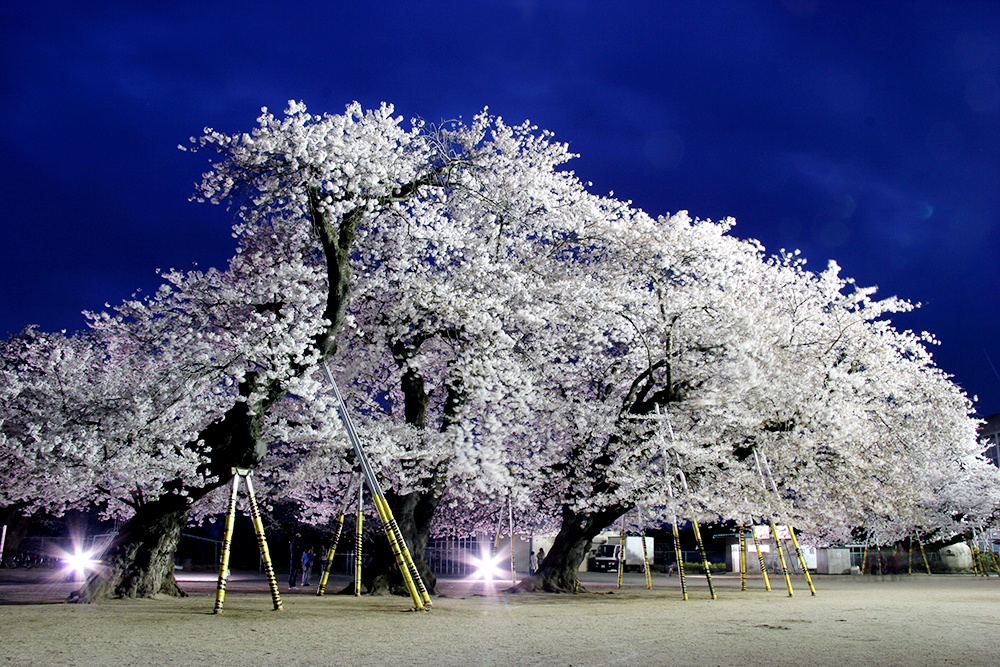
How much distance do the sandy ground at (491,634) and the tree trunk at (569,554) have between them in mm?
4367

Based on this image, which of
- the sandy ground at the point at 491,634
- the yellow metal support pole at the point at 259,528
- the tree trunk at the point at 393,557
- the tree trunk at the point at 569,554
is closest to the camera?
the sandy ground at the point at 491,634

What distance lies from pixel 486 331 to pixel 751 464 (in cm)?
982

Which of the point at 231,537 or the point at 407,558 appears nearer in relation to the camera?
the point at 231,537

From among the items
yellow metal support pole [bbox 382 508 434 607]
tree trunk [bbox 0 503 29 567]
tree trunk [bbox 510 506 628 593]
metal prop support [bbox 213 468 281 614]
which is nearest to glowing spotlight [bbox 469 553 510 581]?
tree trunk [bbox 510 506 628 593]

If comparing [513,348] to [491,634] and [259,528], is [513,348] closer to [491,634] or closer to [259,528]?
[259,528]

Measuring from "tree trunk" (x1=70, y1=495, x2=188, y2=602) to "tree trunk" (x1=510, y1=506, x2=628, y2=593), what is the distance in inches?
418

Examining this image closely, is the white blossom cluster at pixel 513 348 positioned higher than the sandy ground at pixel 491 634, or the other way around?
the white blossom cluster at pixel 513 348

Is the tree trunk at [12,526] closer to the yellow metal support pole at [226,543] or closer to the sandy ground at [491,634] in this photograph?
the sandy ground at [491,634]

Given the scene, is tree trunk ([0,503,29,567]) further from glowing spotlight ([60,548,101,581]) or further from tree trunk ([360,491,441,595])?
tree trunk ([360,491,441,595])

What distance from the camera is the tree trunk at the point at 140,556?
1611cm

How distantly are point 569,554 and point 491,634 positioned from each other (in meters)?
11.8

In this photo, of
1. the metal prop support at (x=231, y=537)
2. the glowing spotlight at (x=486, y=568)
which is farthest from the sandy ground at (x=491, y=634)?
the glowing spotlight at (x=486, y=568)

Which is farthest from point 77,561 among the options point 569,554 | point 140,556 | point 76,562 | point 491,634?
point 491,634

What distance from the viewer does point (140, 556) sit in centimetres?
1659
